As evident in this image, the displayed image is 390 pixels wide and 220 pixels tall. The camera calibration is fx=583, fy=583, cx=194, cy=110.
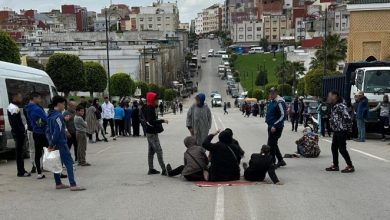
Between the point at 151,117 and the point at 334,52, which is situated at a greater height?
the point at 151,117

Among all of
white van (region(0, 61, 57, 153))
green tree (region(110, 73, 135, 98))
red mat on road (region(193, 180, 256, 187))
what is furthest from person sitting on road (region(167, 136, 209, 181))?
green tree (region(110, 73, 135, 98))

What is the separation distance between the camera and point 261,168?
1125 centimetres

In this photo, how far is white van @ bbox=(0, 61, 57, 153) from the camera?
15586mm

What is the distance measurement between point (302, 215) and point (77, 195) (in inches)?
161

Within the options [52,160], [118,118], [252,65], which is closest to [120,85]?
[118,118]

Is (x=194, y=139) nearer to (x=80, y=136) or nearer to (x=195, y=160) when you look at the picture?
(x=195, y=160)

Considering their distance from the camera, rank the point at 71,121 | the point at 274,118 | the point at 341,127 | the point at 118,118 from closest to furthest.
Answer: the point at 341,127
the point at 274,118
the point at 71,121
the point at 118,118

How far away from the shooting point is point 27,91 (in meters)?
17.4

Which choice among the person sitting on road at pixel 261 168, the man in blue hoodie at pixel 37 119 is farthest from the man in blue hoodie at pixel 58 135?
the person sitting on road at pixel 261 168

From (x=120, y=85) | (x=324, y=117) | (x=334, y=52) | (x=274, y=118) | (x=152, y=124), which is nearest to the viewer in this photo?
(x=152, y=124)

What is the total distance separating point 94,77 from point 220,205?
65.1 meters

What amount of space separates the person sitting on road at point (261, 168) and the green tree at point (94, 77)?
61.6 m

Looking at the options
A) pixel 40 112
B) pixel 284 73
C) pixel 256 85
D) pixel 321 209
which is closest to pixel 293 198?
pixel 321 209

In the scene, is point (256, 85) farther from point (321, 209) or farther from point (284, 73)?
point (321, 209)
